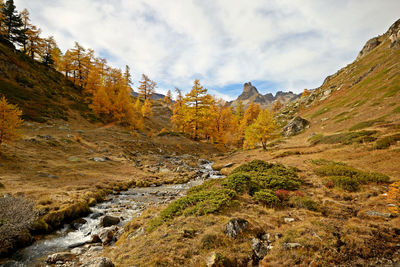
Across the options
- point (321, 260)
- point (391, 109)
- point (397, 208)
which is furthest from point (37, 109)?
point (391, 109)

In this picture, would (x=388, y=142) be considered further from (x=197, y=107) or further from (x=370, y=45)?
(x=370, y=45)

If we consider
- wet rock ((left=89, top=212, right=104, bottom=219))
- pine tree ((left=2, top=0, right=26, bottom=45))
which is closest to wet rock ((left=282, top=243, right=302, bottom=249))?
wet rock ((left=89, top=212, right=104, bottom=219))

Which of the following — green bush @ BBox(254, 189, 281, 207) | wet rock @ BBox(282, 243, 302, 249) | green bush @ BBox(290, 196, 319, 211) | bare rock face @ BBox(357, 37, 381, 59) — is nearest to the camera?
wet rock @ BBox(282, 243, 302, 249)

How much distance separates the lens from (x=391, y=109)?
104ft

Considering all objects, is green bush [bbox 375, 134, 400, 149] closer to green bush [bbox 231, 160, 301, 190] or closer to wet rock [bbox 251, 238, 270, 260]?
green bush [bbox 231, 160, 301, 190]

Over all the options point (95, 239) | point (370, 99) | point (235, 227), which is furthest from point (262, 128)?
point (370, 99)

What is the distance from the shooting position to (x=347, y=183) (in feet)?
39.4

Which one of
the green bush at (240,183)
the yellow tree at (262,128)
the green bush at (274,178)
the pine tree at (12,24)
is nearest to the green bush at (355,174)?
the green bush at (274,178)

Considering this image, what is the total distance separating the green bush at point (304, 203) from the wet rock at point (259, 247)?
15.4 ft

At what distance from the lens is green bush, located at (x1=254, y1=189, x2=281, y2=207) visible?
10113mm

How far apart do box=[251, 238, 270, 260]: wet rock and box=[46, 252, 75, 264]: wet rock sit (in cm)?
824

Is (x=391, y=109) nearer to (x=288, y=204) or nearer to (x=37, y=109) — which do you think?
(x=288, y=204)

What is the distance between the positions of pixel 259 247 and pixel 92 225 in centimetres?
1057

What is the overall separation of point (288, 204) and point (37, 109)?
4694cm
